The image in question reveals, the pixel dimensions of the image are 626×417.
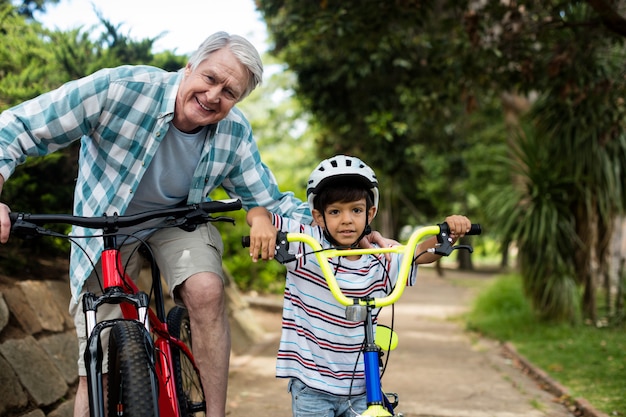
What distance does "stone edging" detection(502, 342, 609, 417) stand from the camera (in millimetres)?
5676

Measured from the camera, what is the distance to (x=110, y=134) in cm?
330

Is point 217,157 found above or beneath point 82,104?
beneath

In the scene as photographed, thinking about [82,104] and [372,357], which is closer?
[372,357]

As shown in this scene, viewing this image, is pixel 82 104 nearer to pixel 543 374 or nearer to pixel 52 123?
pixel 52 123

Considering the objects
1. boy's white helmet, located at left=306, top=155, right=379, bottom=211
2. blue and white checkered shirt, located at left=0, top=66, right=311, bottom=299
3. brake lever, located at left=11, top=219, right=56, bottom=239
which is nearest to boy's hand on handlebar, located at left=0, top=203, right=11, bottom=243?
brake lever, located at left=11, top=219, right=56, bottom=239

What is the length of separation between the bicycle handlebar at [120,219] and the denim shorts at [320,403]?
836mm

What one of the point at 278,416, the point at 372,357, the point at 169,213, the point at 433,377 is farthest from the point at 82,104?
the point at 433,377

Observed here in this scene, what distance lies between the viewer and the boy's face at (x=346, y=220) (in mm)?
3195

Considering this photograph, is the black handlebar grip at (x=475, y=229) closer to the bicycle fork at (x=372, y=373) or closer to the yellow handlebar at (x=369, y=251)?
the yellow handlebar at (x=369, y=251)

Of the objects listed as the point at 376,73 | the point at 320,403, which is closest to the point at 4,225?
the point at 320,403

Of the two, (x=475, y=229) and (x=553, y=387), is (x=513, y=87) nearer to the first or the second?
(x=553, y=387)

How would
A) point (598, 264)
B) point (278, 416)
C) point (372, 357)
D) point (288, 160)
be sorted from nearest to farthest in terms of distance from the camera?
point (372, 357) < point (278, 416) < point (598, 264) < point (288, 160)

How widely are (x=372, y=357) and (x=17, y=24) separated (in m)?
5.05

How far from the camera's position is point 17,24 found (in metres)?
6.38
